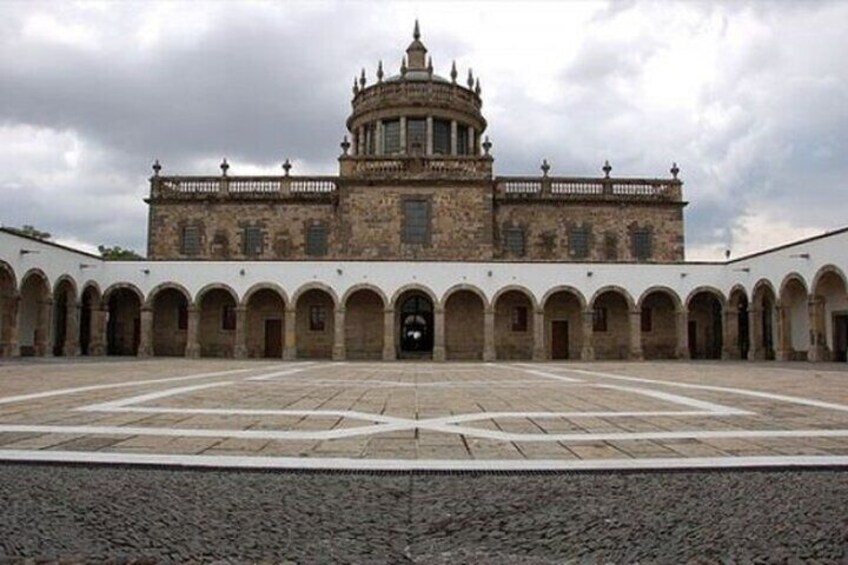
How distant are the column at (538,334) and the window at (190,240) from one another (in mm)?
15599

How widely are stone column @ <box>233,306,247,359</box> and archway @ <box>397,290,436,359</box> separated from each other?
622cm

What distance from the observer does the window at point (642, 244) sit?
32.5m

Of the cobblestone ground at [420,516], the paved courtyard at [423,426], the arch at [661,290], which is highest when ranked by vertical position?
the arch at [661,290]

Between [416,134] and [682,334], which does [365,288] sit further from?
[682,334]

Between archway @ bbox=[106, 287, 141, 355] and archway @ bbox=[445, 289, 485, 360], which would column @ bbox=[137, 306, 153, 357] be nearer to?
archway @ bbox=[106, 287, 141, 355]

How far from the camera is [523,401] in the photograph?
9.66m

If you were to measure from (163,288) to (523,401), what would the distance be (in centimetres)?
2222

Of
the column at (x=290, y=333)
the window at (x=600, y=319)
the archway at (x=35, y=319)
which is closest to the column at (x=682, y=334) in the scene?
the window at (x=600, y=319)

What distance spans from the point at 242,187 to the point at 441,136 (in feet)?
35.4

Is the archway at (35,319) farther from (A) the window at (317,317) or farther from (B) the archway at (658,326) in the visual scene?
(B) the archway at (658,326)

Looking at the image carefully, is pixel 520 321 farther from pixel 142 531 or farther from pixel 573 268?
pixel 142 531

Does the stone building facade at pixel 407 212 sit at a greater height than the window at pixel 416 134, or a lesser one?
lesser

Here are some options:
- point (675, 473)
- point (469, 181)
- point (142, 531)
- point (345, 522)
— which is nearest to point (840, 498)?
point (675, 473)

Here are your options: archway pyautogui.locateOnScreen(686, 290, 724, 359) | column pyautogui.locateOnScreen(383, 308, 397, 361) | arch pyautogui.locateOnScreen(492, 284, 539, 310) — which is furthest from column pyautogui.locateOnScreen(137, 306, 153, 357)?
archway pyautogui.locateOnScreen(686, 290, 724, 359)
